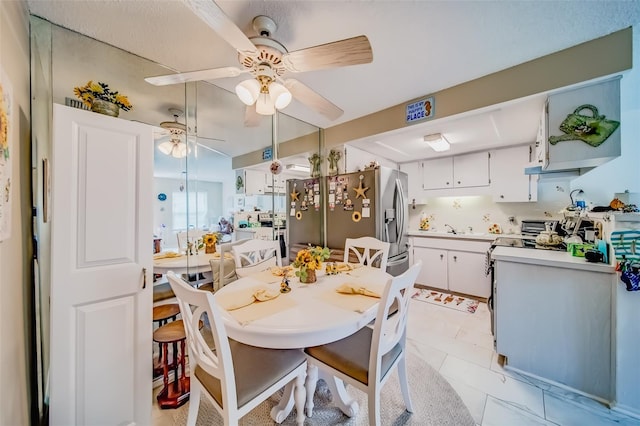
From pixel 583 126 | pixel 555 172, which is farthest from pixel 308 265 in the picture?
pixel 555 172

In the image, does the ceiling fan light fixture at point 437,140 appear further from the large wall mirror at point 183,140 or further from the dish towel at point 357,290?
the dish towel at point 357,290

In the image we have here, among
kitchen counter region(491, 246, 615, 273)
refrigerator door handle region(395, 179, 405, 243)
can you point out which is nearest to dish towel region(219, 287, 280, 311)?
kitchen counter region(491, 246, 615, 273)

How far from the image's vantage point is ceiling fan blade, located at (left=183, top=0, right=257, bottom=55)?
0.90m

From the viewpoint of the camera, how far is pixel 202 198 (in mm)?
2133

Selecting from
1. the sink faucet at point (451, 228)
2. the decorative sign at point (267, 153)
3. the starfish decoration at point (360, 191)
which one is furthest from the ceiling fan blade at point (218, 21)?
the sink faucet at point (451, 228)

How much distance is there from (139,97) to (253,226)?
60.8 inches

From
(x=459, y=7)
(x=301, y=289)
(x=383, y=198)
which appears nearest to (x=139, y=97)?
(x=301, y=289)

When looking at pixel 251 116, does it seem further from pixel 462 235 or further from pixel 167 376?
pixel 462 235

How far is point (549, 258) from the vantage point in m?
1.77

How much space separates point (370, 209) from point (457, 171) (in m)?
1.96

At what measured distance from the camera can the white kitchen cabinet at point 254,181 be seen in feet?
8.85

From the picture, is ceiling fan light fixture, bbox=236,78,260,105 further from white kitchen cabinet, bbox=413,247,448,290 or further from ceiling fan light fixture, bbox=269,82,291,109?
white kitchen cabinet, bbox=413,247,448,290

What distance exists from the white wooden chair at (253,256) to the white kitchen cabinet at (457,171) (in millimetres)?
3051

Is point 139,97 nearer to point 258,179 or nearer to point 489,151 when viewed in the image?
point 258,179
